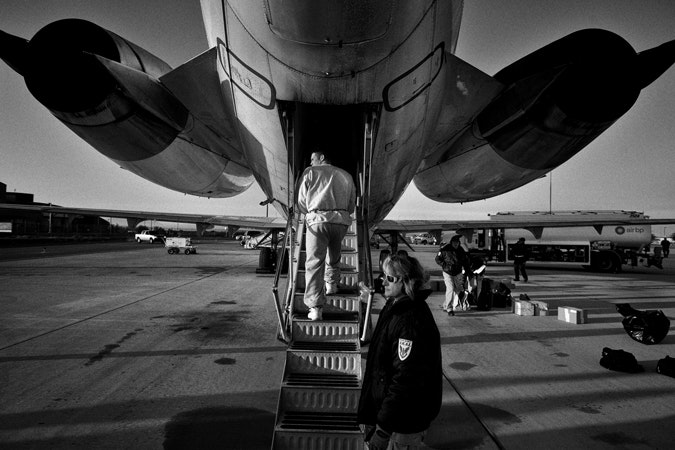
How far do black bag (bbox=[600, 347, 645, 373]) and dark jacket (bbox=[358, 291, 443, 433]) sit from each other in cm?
373

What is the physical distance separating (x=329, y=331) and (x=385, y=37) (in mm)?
2466

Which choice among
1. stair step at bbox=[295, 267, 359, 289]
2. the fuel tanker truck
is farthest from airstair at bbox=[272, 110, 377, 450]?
the fuel tanker truck

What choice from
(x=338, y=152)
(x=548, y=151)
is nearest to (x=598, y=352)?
(x=548, y=151)

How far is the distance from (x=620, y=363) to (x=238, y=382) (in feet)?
13.5

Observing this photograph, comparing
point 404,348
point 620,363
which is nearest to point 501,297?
point 620,363

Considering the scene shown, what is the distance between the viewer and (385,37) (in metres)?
3.29

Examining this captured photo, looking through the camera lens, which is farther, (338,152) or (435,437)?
(338,152)

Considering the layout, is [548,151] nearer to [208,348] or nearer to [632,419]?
[632,419]

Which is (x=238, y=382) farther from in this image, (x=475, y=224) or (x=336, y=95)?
(x=475, y=224)

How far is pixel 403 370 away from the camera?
1.86 meters

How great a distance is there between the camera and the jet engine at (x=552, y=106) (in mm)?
4820

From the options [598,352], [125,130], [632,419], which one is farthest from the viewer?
[125,130]

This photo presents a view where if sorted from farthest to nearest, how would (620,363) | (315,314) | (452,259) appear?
(452,259) → (620,363) → (315,314)

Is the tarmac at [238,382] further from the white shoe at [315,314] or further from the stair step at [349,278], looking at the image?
the stair step at [349,278]
